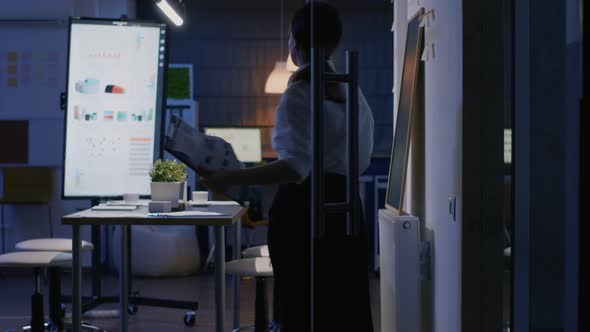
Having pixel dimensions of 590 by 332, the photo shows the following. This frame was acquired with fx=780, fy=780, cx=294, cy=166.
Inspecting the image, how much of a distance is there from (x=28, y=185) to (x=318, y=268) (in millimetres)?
5512

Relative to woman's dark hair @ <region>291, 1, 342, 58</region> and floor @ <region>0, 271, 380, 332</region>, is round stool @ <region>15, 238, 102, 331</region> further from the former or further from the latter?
woman's dark hair @ <region>291, 1, 342, 58</region>

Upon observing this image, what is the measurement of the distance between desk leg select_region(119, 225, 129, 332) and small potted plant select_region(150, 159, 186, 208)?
2.76 ft

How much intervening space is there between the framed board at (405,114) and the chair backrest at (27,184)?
4.18m

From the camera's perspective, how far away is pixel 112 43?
4.54 m

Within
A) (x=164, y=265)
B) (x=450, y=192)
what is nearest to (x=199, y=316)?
(x=164, y=265)

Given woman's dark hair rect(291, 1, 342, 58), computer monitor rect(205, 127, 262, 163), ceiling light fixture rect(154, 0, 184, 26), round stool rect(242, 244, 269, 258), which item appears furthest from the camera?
computer monitor rect(205, 127, 262, 163)

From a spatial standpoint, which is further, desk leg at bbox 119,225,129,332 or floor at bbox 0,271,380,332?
floor at bbox 0,271,380,332

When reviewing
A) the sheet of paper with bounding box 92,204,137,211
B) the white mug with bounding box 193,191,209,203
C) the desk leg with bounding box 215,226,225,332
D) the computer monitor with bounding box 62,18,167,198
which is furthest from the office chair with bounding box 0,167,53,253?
the desk leg with bounding box 215,226,225,332

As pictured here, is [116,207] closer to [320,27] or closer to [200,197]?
[200,197]

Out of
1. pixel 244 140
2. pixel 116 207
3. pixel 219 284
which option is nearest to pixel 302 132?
pixel 219 284

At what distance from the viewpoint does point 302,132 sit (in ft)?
7.30

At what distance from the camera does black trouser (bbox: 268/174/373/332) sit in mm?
1825

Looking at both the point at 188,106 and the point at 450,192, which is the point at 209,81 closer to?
the point at 188,106

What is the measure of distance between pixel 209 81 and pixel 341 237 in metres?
6.55
